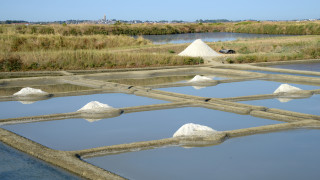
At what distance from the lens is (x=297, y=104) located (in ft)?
19.8

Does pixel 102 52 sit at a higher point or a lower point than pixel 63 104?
higher

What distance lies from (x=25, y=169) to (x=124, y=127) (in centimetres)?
143

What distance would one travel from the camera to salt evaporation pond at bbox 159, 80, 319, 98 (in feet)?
22.6

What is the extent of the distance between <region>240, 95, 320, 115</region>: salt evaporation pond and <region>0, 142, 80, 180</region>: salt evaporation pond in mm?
3197

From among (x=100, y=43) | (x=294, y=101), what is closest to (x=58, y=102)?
(x=294, y=101)

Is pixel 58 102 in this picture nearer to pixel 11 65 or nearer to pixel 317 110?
pixel 317 110

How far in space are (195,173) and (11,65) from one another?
7.53 m

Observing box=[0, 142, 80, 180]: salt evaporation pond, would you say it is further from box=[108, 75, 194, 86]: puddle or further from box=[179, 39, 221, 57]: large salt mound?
box=[179, 39, 221, 57]: large salt mound

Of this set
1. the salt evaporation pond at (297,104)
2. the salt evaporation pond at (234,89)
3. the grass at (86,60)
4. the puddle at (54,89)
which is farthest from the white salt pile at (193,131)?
the grass at (86,60)

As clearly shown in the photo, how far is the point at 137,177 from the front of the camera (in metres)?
3.31

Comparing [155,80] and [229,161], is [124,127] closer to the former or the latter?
[229,161]

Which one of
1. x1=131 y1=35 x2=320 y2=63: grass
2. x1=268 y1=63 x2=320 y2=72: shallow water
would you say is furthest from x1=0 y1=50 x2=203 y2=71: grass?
x1=268 y1=63 x2=320 y2=72: shallow water

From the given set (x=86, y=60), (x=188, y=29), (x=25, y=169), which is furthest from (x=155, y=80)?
(x=188, y=29)

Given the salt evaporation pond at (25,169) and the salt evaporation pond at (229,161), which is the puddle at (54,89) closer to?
the salt evaporation pond at (25,169)
